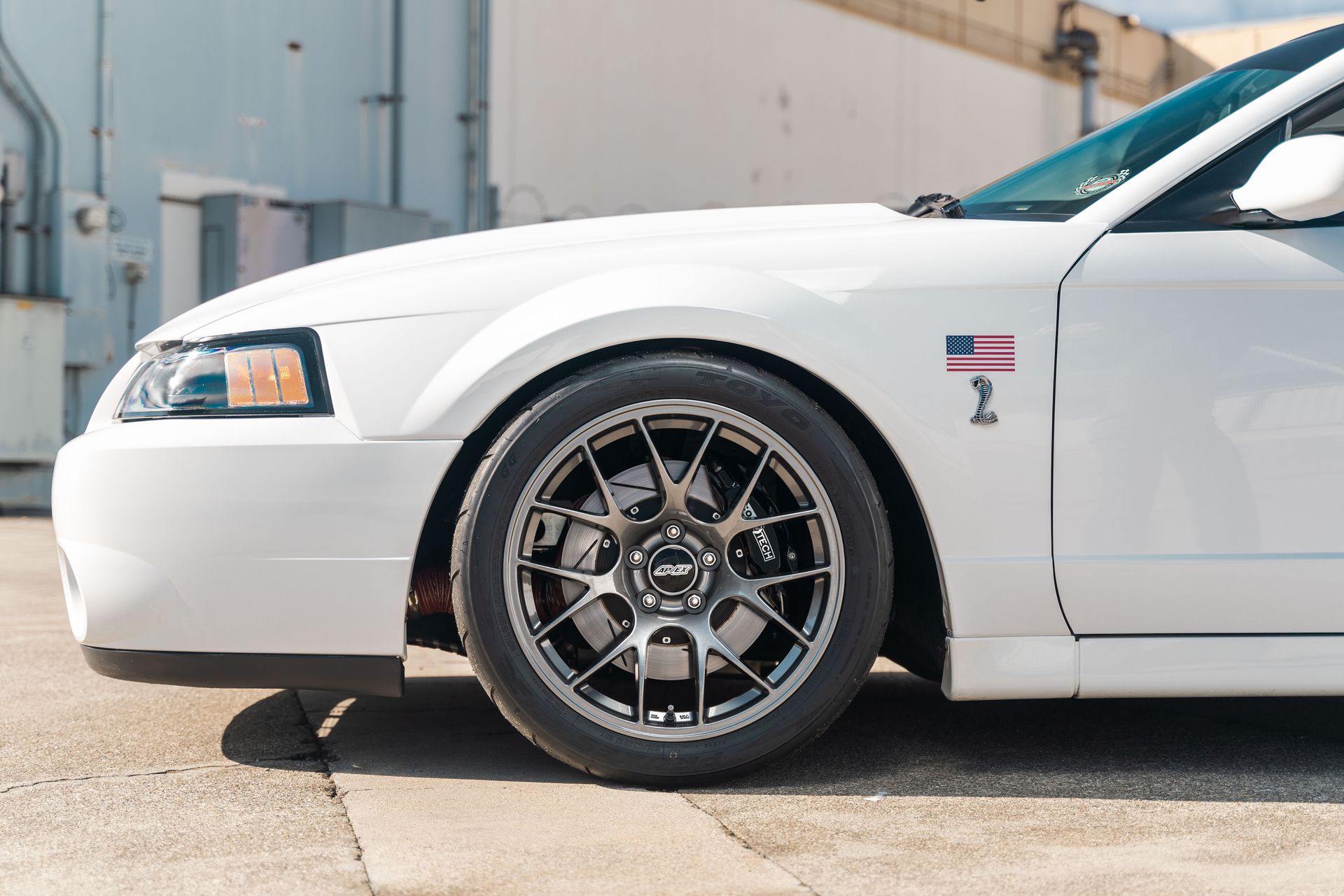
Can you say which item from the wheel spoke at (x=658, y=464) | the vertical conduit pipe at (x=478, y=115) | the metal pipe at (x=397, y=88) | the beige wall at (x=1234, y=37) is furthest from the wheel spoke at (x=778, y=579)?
the beige wall at (x=1234, y=37)

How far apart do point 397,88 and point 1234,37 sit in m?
13.8

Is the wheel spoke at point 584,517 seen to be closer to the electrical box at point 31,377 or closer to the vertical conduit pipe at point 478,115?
the electrical box at point 31,377

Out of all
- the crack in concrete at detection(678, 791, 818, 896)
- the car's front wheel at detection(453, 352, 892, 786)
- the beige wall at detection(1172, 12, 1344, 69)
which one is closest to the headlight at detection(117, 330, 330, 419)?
the car's front wheel at detection(453, 352, 892, 786)

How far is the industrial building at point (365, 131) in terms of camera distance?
9.40 m

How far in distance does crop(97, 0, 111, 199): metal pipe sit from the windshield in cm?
841

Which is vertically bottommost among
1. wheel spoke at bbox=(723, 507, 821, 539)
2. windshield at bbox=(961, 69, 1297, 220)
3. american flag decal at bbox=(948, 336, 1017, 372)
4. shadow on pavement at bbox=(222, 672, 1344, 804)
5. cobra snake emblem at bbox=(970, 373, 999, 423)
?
shadow on pavement at bbox=(222, 672, 1344, 804)

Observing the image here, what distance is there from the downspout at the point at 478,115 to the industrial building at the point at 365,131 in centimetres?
2

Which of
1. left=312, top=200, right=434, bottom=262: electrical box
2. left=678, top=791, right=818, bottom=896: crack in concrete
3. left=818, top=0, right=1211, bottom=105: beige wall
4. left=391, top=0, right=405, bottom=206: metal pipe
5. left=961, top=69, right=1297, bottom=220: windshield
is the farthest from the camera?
left=818, top=0, right=1211, bottom=105: beige wall

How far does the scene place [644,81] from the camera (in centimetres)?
1317

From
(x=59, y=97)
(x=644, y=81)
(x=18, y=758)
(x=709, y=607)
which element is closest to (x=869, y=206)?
(x=709, y=607)

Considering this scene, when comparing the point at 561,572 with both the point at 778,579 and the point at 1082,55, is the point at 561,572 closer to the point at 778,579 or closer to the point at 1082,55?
the point at 778,579

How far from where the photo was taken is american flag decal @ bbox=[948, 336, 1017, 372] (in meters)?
2.32

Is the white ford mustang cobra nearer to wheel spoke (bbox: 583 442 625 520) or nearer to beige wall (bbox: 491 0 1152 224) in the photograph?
wheel spoke (bbox: 583 442 625 520)

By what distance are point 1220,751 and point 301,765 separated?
74.5 inches
